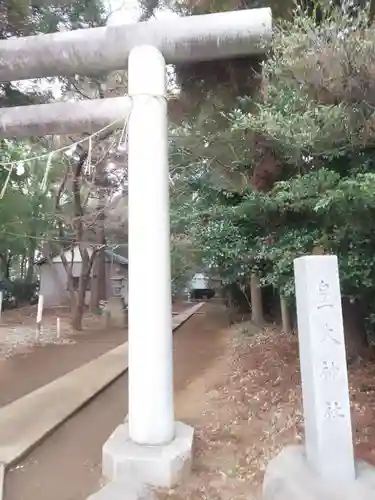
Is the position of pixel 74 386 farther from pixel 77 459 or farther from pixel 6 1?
pixel 6 1

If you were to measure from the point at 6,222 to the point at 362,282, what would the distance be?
32.6ft

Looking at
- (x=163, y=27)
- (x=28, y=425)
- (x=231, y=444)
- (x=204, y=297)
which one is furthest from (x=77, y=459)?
(x=204, y=297)

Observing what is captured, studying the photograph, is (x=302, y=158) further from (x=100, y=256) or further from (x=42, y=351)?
(x=100, y=256)

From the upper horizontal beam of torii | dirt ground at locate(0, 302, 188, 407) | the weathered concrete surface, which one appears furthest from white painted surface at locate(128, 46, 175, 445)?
dirt ground at locate(0, 302, 188, 407)

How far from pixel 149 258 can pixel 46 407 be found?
139 inches

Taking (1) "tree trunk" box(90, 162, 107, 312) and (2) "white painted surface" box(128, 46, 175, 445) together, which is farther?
(1) "tree trunk" box(90, 162, 107, 312)

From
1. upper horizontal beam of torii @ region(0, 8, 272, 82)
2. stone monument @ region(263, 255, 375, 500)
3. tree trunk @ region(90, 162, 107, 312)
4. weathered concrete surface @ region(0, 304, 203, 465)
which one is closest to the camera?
stone monument @ region(263, 255, 375, 500)

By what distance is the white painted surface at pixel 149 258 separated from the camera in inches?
156

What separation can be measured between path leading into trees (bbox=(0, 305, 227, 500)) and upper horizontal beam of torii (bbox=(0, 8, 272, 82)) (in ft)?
13.0

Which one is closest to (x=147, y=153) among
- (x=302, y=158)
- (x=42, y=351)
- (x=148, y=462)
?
(x=302, y=158)

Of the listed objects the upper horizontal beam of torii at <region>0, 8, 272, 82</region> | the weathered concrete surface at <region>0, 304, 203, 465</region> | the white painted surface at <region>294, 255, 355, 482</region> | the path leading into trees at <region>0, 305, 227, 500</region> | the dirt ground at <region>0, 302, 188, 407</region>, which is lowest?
the path leading into trees at <region>0, 305, 227, 500</region>

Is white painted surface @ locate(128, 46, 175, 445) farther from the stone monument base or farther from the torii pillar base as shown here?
the stone monument base

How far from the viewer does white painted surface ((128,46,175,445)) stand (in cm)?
397

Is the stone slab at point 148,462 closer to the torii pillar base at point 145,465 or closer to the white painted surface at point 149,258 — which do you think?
the torii pillar base at point 145,465
